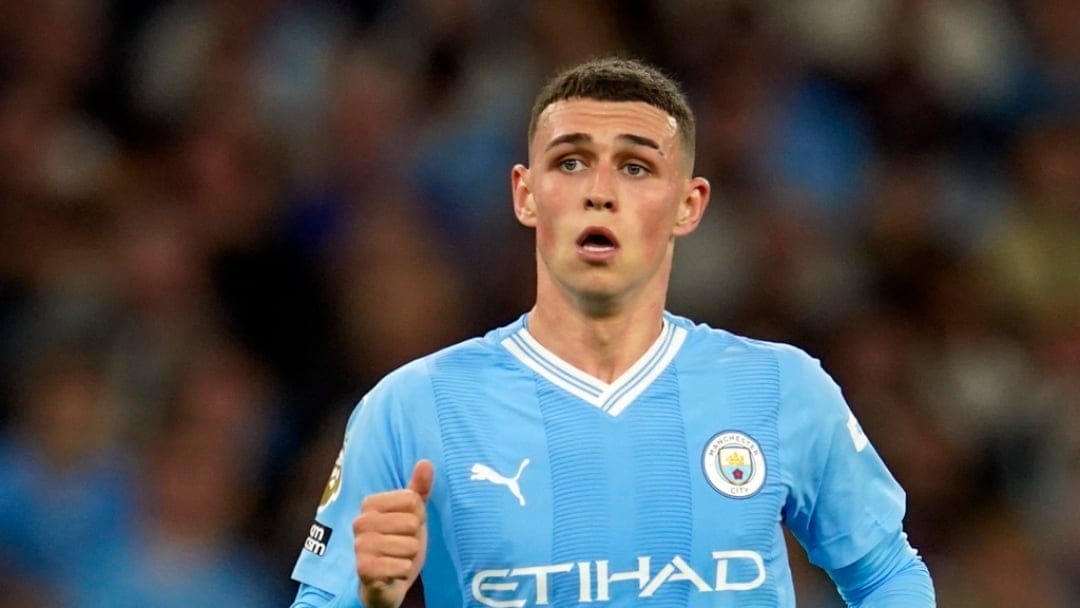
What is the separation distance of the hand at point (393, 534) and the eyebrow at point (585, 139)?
934 mm

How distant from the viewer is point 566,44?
333 inches

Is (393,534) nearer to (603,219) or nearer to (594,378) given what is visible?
(594,378)

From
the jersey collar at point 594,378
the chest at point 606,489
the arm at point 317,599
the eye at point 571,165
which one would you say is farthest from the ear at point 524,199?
the arm at point 317,599

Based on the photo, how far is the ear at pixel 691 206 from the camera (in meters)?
4.42

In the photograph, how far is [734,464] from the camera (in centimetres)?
413

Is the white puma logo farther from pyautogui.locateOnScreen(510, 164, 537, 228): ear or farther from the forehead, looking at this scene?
the forehead

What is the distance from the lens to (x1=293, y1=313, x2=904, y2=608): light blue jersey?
3.98 meters

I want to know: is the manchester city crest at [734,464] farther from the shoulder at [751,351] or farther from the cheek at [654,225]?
the cheek at [654,225]

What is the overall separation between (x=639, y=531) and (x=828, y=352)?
12.8ft

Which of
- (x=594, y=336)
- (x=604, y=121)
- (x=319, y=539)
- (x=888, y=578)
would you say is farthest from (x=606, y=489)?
(x=604, y=121)

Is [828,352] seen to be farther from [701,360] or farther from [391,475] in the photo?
[391,475]

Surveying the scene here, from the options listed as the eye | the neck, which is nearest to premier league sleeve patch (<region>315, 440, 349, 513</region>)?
the neck

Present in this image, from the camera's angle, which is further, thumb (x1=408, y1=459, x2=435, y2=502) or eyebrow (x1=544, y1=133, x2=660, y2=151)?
eyebrow (x1=544, y1=133, x2=660, y2=151)

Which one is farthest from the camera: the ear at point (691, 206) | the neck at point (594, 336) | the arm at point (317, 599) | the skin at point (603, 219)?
the ear at point (691, 206)
